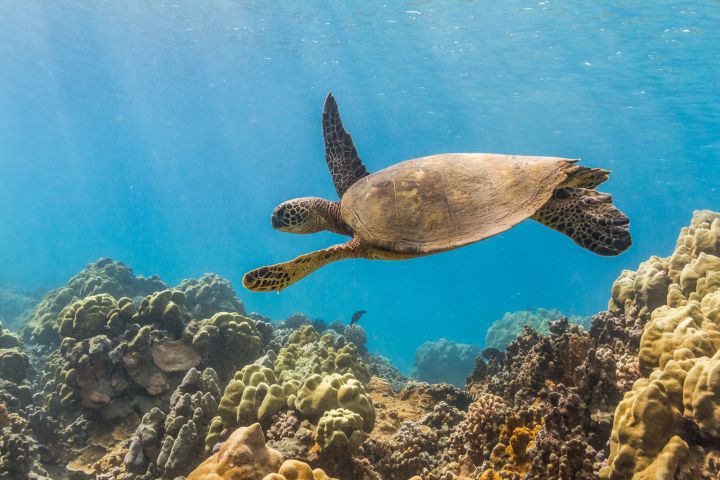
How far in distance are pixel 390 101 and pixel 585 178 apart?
132 ft

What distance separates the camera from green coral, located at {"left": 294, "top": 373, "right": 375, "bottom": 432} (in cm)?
491

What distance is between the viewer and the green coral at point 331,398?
4.91 metres

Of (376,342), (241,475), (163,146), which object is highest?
(163,146)

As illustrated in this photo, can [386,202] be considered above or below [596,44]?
below

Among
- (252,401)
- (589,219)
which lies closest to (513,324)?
(589,219)

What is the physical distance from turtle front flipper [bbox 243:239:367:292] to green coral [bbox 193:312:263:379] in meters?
2.42

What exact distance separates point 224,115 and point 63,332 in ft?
203

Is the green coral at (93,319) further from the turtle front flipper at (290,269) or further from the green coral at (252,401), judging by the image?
the turtle front flipper at (290,269)

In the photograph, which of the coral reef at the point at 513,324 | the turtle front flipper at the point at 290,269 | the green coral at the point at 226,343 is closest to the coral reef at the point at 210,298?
the green coral at the point at 226,343

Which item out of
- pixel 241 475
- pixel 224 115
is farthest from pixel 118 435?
pixel 224 115

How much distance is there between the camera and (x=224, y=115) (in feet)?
207

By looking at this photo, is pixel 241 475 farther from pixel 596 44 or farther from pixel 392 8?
pixel 596 44

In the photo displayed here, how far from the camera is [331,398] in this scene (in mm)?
4941

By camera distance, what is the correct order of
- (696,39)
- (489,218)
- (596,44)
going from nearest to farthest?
1. (489,218)
2. (696,39)
3. (596,44)
